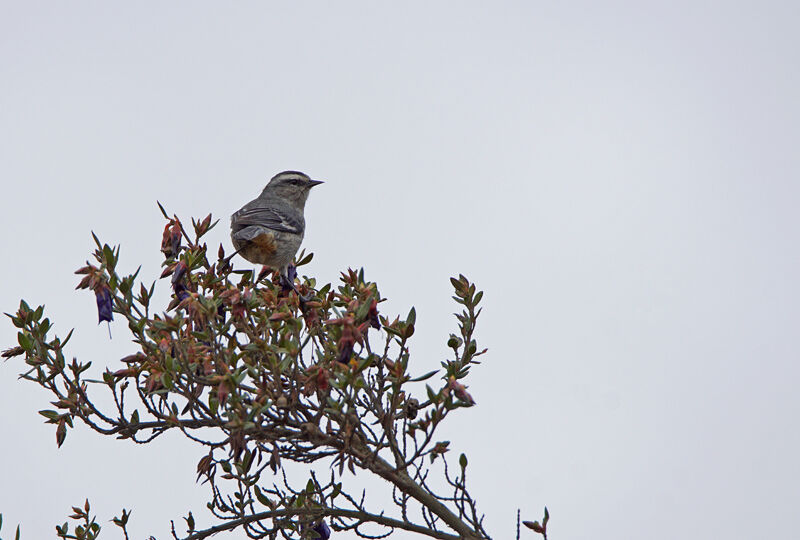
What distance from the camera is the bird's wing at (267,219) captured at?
8.30 m

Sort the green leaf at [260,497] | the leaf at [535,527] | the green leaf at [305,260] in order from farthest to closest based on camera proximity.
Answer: the green leaf at [305,260] < the green leaf at [260,497] < the leaf at [535,527]

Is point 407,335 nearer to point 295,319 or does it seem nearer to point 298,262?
point 295,319

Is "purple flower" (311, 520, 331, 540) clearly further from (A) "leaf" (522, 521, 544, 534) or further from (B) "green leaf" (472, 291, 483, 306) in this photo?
(B) "green leaf" (472, 291, 483, 306)

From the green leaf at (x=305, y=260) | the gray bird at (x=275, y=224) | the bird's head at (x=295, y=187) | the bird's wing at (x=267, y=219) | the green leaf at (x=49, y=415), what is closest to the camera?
the green leaf at (x=49, y=415)

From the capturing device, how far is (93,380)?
193 inches

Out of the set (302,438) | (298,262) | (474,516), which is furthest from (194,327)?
(474,516)

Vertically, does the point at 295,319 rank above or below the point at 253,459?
above

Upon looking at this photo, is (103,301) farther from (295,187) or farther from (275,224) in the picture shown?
(295,187)

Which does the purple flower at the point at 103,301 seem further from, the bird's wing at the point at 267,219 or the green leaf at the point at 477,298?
the bird's wing at the point at 267,219

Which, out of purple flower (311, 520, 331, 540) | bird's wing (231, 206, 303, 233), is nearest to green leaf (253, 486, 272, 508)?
purple flower (311, 520, 331, 540)

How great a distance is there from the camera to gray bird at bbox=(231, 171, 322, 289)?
7.72 metres

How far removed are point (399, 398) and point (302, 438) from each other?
2.05 ft

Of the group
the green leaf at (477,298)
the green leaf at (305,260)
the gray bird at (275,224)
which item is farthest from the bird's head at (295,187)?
the green leaf at (477,298)

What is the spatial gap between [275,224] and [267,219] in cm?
15
